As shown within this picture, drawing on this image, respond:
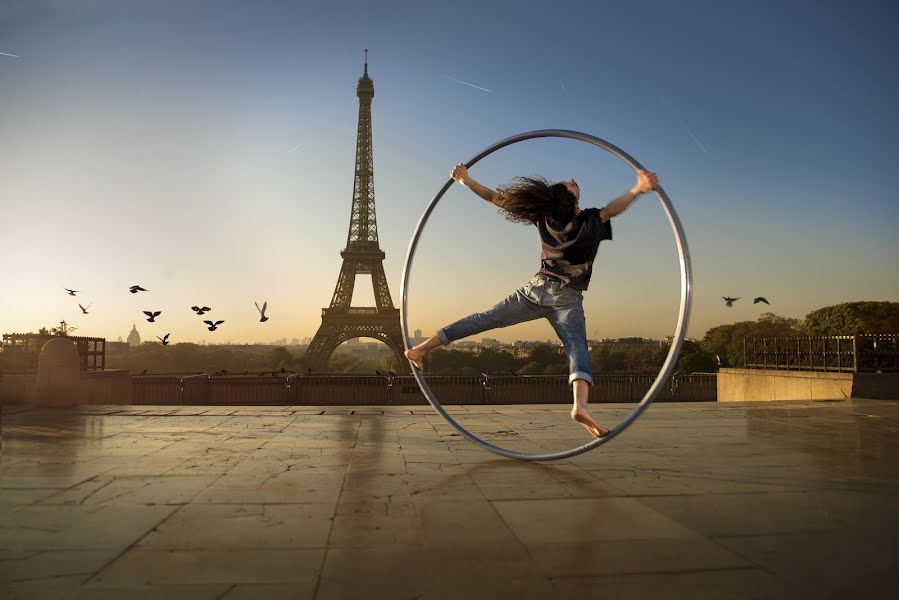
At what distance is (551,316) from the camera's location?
244 inches

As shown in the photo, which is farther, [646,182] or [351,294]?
[351,294]

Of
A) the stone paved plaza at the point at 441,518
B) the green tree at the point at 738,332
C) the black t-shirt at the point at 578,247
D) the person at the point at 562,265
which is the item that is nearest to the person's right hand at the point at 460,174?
the person at the point at 562,265

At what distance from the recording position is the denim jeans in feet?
19.8

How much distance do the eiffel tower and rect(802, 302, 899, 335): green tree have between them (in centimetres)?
3717

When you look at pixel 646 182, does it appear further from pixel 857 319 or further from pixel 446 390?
pixel 857 319

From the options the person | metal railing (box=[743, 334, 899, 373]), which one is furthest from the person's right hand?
metal railing (box=[743, 334, 899, 373])

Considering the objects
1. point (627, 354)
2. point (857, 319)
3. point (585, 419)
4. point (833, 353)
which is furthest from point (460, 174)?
point (627, 354)

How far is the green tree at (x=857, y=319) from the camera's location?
54787mm

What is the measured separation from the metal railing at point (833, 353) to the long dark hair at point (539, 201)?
17.2m

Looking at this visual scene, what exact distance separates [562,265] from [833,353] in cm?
1810

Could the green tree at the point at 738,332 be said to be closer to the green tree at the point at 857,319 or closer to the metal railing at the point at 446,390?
the green tree at the point at 857,319

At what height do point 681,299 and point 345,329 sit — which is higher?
point 345,329

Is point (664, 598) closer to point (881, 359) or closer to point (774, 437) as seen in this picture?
point (774, 437)

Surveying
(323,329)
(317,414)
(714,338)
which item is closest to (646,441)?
(317,414)
